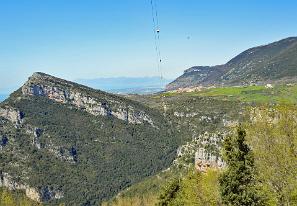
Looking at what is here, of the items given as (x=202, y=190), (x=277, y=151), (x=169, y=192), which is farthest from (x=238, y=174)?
(x=169, y=192)

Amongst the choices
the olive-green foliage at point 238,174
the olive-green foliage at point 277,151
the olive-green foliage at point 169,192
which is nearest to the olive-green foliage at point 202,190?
the olive-green foliage at point 238,174

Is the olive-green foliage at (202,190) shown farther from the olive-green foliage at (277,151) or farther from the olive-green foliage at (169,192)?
the olive-green foliage at (277,151)

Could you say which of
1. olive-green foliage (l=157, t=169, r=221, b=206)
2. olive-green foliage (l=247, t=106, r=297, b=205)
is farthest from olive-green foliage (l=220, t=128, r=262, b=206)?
olive-green foliage (l=157, t=169, r=221, b=206)

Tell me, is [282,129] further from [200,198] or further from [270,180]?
[200,198]

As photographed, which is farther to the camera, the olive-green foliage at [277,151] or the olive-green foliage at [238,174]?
the olive-green foliage at [238,174]

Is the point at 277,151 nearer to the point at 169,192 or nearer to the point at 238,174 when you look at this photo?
the point at 238,174

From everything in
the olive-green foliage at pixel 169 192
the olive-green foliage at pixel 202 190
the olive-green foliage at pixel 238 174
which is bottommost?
the olive-green foliage at pixel 169 192
